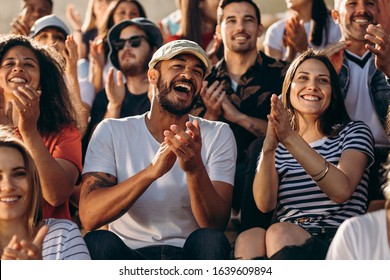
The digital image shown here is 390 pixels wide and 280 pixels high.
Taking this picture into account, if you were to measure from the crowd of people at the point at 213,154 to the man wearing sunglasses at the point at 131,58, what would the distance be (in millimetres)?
90

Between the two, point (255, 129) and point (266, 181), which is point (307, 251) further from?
point (255, 129)

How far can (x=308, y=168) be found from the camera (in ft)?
15.0


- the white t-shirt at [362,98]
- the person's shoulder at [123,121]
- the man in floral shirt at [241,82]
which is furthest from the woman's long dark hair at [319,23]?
the person's shoulder at [123,121]

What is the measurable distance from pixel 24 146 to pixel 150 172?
0.58 m

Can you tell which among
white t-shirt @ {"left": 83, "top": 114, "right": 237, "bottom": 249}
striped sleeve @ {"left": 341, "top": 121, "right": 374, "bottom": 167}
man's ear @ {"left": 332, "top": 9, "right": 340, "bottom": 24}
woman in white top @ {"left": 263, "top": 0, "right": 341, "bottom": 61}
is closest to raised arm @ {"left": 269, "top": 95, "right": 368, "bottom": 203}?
striped sleeve @ {"left": 341, "top": 121, "right": 374, "bottom": 167}

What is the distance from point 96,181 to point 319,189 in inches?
41.5

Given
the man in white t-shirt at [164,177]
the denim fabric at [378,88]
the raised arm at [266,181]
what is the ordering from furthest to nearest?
the denim fabric at [378,88], the raised arm at [266,181], the man in white t-shirt at [164,177]

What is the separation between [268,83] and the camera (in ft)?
19.4

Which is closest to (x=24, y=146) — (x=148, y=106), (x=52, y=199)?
(x=52, y=199)

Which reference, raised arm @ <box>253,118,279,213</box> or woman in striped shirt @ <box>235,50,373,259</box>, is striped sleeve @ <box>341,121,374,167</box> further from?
raised arm @ <box>253,118,279,213</box>

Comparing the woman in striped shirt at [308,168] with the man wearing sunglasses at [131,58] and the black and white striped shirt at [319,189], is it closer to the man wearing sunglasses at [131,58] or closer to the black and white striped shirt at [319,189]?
the black and white striped shirt at [319,189]

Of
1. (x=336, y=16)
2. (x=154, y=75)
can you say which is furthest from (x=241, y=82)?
(x=154, y=75)

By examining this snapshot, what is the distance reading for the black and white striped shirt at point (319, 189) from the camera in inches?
186
